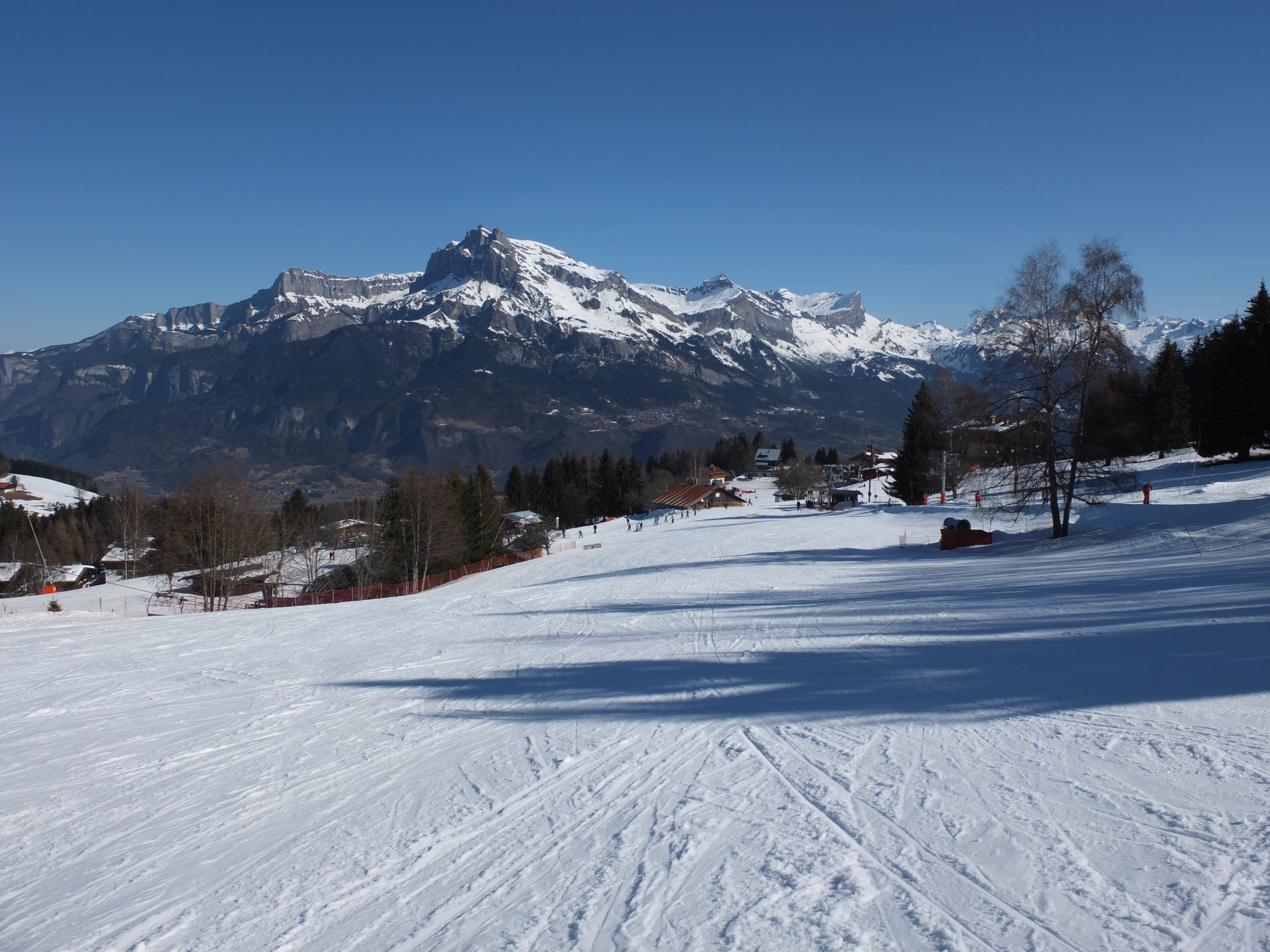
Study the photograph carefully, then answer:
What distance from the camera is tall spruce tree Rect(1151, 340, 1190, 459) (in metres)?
52.3

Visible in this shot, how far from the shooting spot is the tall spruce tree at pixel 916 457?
2566 inches

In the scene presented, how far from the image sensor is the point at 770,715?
363 inches

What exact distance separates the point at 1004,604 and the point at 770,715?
8.61 m

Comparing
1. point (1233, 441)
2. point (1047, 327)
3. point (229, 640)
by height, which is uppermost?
point (1047, 327)

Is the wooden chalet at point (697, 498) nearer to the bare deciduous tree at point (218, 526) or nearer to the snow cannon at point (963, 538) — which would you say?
the bare deciduous tree at point (218, 526)

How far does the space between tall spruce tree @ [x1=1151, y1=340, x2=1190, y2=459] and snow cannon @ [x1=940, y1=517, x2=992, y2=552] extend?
32550mm

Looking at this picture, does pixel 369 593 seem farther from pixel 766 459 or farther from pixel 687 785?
pixel 766 459

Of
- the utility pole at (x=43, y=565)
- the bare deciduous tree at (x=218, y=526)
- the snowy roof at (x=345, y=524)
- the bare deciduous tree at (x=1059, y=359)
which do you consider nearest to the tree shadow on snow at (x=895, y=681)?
the bare deciduous tree at (x=1059, y=359)

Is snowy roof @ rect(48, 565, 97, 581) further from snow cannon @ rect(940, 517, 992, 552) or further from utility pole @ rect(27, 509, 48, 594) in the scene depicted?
snow cannon @ rect(940, 517, 992, 552)

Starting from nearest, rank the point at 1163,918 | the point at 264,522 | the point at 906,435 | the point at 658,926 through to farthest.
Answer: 1. the point at 1163,918
2. the point at 658,926
3. the point at 264,522
4. the point at 906,435

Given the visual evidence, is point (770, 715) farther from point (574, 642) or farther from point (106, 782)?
point (106, 782)

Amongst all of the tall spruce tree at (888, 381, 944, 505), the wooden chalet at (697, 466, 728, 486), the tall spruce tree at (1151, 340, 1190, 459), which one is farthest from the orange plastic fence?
the wooden chalet at (697, 466, 728, 486)

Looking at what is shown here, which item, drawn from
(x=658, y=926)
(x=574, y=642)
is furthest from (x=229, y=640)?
(x=658, y=926)

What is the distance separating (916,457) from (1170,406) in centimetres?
1958
